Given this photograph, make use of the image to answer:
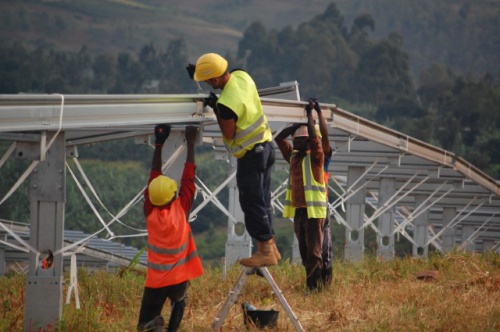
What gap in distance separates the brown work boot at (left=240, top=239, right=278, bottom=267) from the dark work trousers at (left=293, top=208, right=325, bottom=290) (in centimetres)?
228

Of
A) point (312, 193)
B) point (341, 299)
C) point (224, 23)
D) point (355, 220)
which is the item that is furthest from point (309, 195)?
point (224, 23)

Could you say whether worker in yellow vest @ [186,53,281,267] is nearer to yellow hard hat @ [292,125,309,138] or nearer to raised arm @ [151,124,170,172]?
raised arm @ [151,124,170,172]

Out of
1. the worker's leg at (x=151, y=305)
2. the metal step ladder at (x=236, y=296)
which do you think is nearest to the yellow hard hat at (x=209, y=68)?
the metal step ladder at (x=236, y=296)

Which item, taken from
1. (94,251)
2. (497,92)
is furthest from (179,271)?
(497,92)

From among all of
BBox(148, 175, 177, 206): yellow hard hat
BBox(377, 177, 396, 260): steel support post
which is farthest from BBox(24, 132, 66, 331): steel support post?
BBox(377, 177, 396, 260): steel support post

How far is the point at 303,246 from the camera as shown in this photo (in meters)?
13.2

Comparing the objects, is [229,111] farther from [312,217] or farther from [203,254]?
[203,254]

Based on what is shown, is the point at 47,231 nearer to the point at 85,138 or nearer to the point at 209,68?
A: the point at 209,68

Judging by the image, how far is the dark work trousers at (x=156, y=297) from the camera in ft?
34.1

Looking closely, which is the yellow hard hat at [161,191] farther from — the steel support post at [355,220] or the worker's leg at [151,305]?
the steel support post at [355,220]

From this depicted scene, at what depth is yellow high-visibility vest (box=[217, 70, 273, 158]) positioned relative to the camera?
34.4 feet

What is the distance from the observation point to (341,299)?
40.3ft

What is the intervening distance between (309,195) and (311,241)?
0.46m

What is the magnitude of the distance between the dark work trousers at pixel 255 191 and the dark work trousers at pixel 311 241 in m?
2.17
